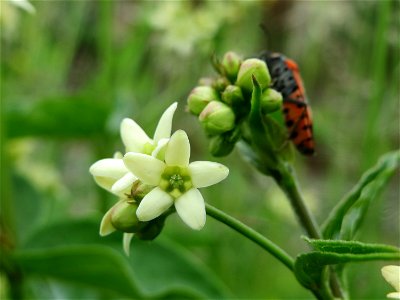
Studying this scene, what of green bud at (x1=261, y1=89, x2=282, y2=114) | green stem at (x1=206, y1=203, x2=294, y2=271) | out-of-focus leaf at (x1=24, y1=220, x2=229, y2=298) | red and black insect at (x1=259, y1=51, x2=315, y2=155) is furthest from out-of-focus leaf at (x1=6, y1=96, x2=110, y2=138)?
green stem at (x1=206, y1=203, x2=294, y2=271)

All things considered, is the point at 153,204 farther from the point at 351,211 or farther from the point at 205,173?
the point at 351,211

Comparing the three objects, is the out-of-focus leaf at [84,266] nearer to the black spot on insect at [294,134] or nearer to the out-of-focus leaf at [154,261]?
the out-of-focus leaf at [154,261]

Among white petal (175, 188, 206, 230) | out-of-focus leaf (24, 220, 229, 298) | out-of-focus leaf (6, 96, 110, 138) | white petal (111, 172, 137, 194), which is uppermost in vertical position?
white petal (111, 172, 137, 194)

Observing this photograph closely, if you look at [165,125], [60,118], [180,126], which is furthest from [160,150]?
[180,126]

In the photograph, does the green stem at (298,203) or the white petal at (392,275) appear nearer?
the white petal at (392,275)

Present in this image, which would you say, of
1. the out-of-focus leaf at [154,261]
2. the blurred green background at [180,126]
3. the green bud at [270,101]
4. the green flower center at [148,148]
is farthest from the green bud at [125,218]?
the out-of-focus leaf at [154,261]

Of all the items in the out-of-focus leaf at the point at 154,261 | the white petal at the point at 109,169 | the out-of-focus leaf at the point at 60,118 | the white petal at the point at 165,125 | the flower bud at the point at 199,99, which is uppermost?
the flower bud at the point at 199,99

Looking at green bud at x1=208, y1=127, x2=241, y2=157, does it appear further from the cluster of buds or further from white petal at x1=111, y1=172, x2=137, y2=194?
white petal at x1=111, y1=172, x2=137, y2=194
